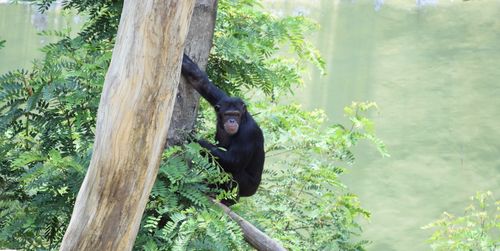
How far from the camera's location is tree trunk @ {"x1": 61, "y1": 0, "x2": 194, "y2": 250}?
327 centimetres

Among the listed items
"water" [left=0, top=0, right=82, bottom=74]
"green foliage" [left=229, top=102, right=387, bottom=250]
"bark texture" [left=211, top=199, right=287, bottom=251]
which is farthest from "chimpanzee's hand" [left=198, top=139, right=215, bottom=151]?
"water" [left=0, top=0, right=82, bottom=74]

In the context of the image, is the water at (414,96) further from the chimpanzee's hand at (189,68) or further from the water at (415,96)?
the chimpanzee's hand at (189,68)

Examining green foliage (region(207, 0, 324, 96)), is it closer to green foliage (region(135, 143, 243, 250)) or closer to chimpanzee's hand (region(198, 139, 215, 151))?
chimpanzee's hand (region(198, 139, 215, 151))

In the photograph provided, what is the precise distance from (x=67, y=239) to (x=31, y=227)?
1106mm

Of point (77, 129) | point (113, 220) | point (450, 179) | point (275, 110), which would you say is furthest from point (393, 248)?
point (113, 220)

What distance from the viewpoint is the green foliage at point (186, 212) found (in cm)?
402

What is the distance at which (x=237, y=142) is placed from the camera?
533cm

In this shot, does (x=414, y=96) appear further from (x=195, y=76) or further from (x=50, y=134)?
(x=50, y=134)

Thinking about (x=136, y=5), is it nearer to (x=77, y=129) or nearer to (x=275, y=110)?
(x=77, y=129)

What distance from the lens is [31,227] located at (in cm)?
438

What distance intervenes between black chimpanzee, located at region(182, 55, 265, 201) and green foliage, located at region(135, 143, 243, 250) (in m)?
0.58

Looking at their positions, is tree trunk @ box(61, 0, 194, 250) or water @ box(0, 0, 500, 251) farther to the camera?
water @ box(0, 0, 500, 251)

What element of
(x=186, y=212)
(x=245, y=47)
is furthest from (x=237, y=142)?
(x=186, y=212)

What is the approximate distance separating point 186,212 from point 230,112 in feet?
3.85
